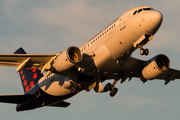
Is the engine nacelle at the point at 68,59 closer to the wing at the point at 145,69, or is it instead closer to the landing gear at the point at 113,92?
the wing at the point at 145,69

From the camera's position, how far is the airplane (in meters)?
27.3

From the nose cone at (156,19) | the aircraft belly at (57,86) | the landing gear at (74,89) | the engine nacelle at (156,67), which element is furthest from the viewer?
the engine nacelle at (156,67)

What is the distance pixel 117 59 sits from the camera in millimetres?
28609

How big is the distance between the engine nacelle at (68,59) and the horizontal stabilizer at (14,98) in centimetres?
939

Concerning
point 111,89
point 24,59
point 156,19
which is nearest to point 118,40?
point 156,19

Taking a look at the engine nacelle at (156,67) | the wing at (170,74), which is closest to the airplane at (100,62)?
the engine nacelle at (156,67)

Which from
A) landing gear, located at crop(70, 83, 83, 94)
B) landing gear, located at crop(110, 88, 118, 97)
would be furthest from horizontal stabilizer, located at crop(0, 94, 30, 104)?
landing gear, located at crop(110, 88, 118, 97)

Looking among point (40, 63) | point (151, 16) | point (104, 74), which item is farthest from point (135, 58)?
point (40, 63)

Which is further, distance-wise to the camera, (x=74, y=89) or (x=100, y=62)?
(x=74, y=89)

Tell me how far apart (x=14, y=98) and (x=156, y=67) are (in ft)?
54.3

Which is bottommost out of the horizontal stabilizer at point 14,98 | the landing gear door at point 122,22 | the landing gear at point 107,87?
the landing gear at point 107,87

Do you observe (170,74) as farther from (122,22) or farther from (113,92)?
(122,22)

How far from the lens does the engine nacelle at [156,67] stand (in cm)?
3255

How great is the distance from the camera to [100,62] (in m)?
28.4
